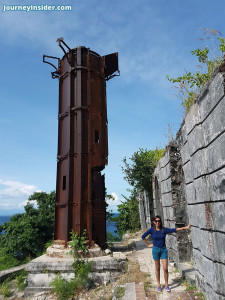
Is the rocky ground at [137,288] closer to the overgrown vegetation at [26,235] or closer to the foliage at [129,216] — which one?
the overgrown vegetation at [26,235]

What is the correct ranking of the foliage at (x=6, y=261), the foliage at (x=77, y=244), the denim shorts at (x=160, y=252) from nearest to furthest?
the denim shorts at (x=160, y=252)
the foliage at (x=77, y=244)
the foliage at (x=6, y=261)

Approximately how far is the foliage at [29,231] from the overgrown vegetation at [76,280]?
24.0 ft

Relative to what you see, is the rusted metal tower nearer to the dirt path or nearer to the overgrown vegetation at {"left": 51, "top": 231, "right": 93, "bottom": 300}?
the overgrown vegetation at {"left": 51, "top": 231, "right": 93, "bottom": 300}

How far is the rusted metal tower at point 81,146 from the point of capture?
9461mm

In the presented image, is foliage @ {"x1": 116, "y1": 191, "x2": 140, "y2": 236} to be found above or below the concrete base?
above

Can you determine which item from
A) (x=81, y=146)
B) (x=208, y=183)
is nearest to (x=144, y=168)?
(x=81, y=146)

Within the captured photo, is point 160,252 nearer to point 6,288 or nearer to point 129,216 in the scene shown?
point 6,288

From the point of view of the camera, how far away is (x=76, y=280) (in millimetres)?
7590

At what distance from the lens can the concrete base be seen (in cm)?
786

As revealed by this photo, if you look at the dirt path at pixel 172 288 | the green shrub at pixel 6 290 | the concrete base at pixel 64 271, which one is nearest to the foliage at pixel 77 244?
the concrete base at pixel 64 271

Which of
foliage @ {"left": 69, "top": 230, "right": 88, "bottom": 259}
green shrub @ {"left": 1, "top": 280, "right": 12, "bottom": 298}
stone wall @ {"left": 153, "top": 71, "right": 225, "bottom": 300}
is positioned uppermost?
stone wall @ {"left": 153, "top": 71, "right": 225, "bottom": 300}

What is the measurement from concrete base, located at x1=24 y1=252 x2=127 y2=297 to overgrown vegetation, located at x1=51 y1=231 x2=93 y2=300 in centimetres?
16

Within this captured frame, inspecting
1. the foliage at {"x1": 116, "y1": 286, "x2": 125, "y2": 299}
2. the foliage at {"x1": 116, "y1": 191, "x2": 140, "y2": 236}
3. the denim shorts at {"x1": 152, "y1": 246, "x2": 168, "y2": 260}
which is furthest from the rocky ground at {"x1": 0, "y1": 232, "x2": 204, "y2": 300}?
the foliage at {"x1": 116, "y1": 191, "x2": 140, "y2": 236}

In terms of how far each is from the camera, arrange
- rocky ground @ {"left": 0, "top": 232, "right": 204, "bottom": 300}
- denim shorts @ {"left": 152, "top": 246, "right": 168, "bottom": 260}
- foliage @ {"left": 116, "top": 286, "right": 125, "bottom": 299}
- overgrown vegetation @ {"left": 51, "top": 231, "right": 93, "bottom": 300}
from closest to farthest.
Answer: rocky ground @ {"left": 0, "top": 232, "right": 204, "bottom": 300}
denim shorts @ {"left": 152, "top": 246, "right": 168, "bottom": 260}
foliage @ {"left": 116, "top": 286, "right": 125, "bottom": 299}
overgrown vegetation @ {"left": 51, "top": 231, "right": 93, "bottom": 300}
